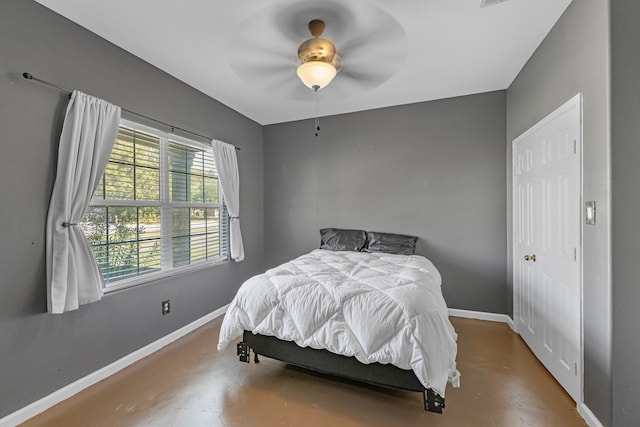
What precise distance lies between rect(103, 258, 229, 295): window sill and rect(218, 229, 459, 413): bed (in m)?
0.99

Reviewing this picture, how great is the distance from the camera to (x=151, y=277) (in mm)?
2518

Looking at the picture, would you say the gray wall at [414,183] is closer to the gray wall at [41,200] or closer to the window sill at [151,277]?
the window sill at [151,277]

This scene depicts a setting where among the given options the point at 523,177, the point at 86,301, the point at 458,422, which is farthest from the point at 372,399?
the point at 523,177

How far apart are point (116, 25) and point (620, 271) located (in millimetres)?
3610

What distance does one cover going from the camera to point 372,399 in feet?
5.98

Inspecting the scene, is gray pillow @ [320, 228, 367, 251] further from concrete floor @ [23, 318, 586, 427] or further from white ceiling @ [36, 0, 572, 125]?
white ceiling @ [36, 0, 572, 125]

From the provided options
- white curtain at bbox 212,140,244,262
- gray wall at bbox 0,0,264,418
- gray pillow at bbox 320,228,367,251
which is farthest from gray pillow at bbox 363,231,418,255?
gray wall at bbox 0,0,264,418

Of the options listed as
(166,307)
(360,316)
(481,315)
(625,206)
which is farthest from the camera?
(481,315)

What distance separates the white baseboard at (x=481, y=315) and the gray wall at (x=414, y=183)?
0.06 metres

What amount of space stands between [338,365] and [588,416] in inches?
60.2

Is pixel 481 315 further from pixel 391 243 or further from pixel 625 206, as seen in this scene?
pixel 625 206

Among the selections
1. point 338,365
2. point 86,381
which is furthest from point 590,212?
point 86,381

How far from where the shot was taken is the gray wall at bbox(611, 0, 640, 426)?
139cm

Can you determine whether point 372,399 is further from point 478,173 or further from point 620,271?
point 478,173
